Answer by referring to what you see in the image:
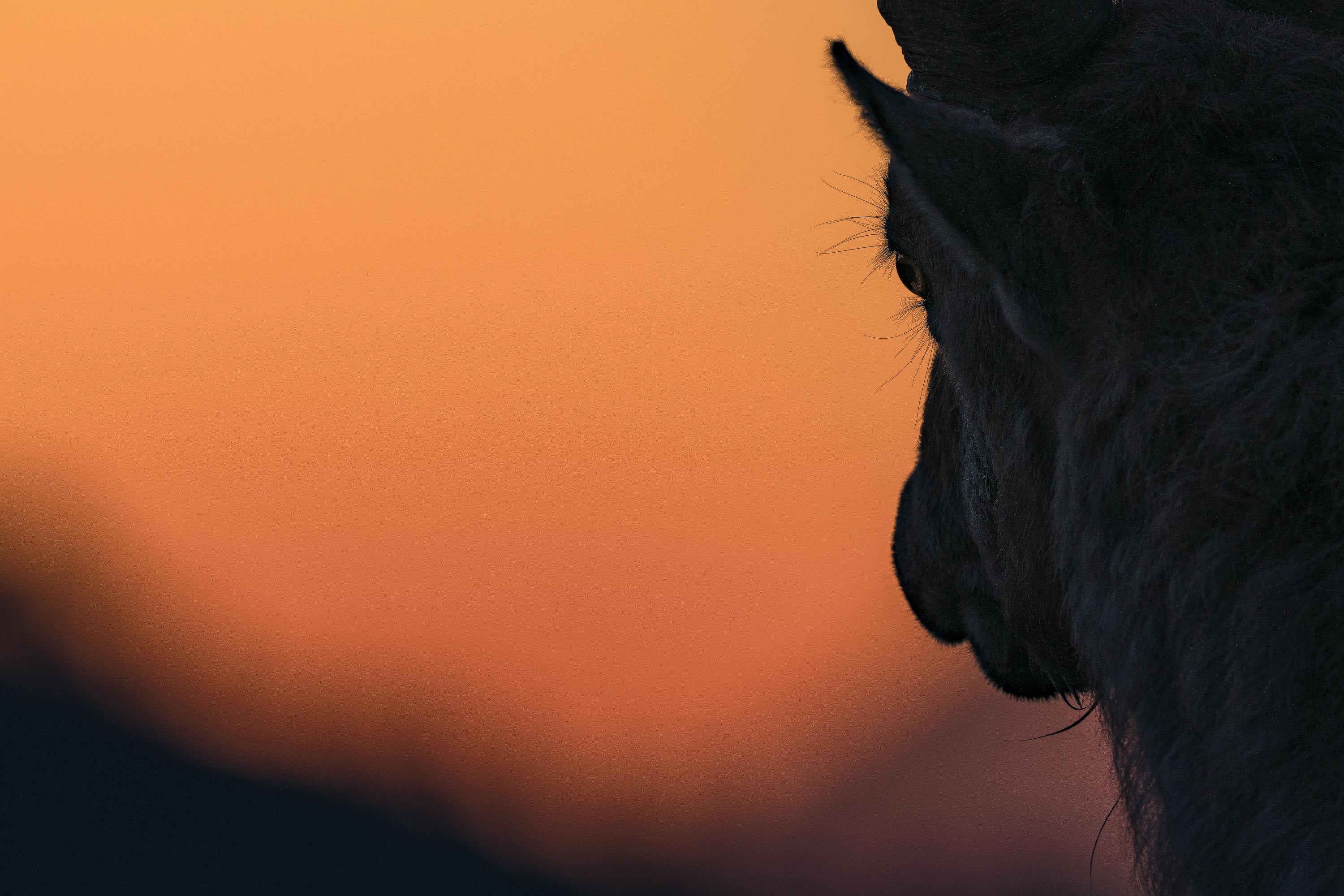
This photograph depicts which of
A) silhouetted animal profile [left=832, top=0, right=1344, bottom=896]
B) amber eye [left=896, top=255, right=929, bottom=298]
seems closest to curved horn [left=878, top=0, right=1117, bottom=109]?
silhouetted animal profile [left=832, top=0, right=1344, bottom=896]

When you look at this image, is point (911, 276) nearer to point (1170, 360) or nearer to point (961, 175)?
point (961, 175)

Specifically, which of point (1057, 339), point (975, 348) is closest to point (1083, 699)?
point (975, 348)

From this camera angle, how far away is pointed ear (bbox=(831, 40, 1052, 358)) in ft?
7.21

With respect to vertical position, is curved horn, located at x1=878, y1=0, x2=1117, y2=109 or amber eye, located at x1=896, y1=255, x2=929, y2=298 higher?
curved horn, located at x1=878, y1=0, x2=1117, y2=109

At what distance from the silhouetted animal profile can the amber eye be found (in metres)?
0.11

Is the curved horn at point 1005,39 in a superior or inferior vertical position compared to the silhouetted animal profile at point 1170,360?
superior

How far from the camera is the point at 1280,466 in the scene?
1979 millimetres

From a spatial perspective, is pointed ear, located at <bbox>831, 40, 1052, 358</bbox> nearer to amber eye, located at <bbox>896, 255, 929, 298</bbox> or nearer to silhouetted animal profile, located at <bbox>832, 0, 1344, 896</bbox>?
silhouetted animal profile, located at <bbox>832, 0, 1344, 896</bbox>

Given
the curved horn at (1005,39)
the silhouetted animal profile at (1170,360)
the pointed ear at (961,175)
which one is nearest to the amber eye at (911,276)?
the silhouetted animal profile at (1170,360)

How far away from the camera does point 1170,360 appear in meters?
2.20

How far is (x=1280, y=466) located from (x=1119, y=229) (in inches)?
23.7

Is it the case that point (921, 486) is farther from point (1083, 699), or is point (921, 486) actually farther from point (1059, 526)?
point (1059, 526)

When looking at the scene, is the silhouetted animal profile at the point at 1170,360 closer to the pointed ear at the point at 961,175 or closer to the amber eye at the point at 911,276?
the pointed ear at the point at 961,175

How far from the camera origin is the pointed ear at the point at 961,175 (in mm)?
2197
